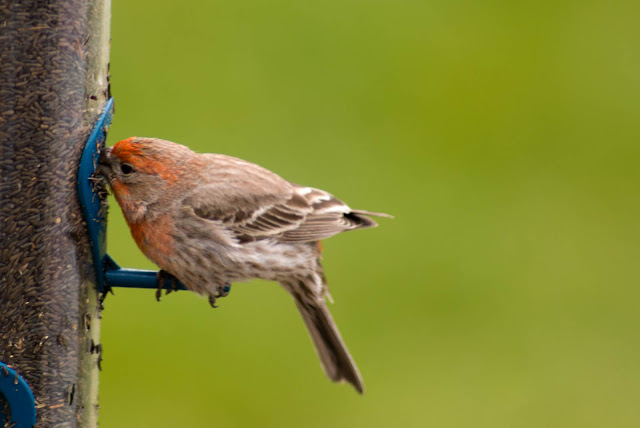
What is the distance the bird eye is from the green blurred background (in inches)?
92.9

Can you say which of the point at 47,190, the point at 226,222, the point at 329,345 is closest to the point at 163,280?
the point at 226,222

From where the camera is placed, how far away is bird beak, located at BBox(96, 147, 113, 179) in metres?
5.62

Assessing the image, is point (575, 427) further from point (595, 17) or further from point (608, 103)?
point (595, 17)

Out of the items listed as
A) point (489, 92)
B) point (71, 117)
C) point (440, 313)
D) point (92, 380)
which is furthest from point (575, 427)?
point (71, 117)

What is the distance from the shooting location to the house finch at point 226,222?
583 cm

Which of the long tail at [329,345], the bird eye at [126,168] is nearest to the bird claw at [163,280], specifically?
the bird eye at [126,168]

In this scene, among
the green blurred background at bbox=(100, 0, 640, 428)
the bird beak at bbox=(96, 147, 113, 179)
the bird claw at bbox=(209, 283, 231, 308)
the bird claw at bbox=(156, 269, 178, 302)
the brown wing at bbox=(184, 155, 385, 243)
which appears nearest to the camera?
the bird beak at bbox=(96, 147, 113, 179)

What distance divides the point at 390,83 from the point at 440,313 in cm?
238

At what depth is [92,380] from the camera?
566 centimetres

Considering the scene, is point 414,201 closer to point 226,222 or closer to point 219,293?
point 226,222

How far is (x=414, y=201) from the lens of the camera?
31.8 ft

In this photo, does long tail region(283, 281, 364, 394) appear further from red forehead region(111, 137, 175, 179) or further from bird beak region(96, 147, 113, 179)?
bird beak region(96, 147, 113, 179)

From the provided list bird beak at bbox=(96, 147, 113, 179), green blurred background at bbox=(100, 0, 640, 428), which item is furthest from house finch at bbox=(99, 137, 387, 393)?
green blurred background at bbox=(100, 0, 640, 428)

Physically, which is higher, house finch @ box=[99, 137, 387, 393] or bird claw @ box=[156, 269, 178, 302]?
house finch @ box=[99, 137, 387, 393]
